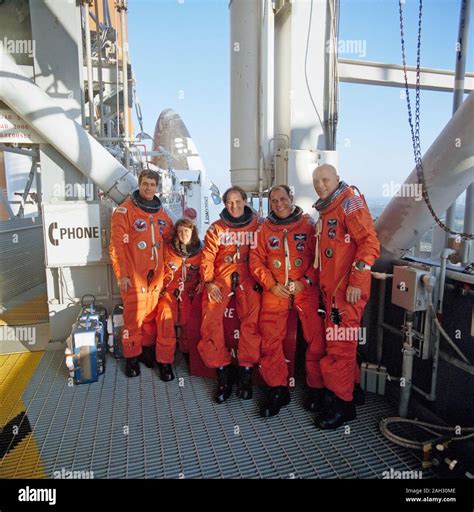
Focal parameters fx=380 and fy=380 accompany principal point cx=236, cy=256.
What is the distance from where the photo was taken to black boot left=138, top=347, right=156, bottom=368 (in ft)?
12.6

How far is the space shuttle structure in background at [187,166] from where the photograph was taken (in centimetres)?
1513

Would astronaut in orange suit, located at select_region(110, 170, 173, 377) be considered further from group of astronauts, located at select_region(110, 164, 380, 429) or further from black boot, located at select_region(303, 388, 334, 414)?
black boot, located at select_region(303, 388, 334, 414)

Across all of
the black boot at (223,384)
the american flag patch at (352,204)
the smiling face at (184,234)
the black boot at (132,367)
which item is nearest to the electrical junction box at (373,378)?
the black boot at (223,384)

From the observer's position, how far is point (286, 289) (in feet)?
9.86

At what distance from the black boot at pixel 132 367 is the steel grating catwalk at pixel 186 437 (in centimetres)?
15

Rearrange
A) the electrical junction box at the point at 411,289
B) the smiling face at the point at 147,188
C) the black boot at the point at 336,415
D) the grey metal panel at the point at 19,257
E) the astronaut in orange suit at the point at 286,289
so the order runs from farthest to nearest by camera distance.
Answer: the grey metal panel at the point at 19,257 → the smiling face at the point at 147,188 → the astronaut in orange suit at the point at 286,289 → the black boot at the point at 336,415 → the electrical junction box at the point at 411,289

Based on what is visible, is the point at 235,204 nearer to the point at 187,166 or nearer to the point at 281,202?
the point at 281,202

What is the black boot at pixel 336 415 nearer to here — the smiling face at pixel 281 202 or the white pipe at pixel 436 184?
the white pipe at pixel 436 184

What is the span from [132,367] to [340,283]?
84.1 inches

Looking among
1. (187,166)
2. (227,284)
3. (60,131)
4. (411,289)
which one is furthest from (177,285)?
(187,166)

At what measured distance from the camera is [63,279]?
13.6 feet

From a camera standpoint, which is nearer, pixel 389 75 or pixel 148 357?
pixel 148 357

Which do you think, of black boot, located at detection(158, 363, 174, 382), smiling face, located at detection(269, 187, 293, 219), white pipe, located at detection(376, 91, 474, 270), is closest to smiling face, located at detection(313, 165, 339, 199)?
smiling face, located at detection(269, 187, 293, 219)
